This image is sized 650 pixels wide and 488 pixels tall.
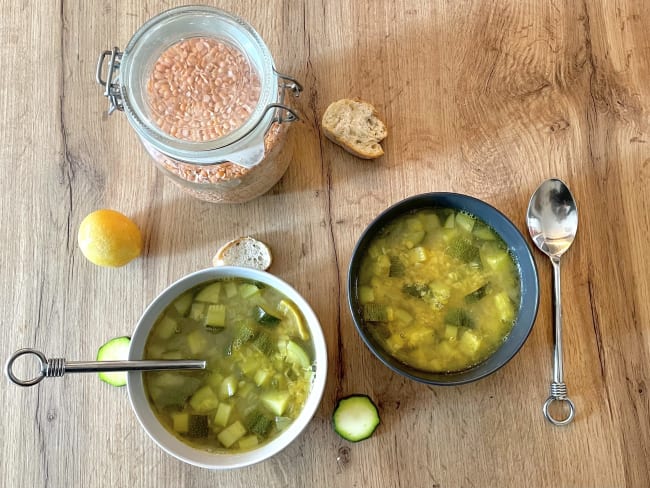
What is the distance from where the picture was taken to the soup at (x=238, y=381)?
1612mm

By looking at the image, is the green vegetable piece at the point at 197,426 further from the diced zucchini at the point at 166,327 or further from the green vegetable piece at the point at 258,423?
the diced zucchini at the point at 166,327

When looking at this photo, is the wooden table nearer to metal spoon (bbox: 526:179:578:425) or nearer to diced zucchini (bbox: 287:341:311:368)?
metal spoon (bbox: 526:179:578:425)

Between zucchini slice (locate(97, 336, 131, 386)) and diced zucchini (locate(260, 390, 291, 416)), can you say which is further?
zucchini slice (locate(97, 336, 131, 386))

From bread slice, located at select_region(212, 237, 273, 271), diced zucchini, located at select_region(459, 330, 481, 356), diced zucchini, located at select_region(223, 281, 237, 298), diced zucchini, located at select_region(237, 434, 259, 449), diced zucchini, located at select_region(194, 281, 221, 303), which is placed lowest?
diced zucchini, located at select_region(237, 434, 259, 449)

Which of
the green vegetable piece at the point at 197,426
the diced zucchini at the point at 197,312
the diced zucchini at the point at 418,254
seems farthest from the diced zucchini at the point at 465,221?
the green vegetable piece at the point at 197,426

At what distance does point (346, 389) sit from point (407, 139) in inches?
29.4

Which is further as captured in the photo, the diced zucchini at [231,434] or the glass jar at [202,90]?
the diced zucchini at [231,434]

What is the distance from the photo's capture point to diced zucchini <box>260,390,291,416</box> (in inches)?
63.2

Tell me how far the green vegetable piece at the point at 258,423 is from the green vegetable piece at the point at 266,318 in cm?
23

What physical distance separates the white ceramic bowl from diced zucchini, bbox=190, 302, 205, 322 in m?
0.06

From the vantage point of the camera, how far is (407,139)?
1.82 meters

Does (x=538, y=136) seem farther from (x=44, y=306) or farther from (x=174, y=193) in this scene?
(x=44, y=306)

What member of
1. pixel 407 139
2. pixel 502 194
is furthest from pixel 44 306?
pixel 502 194

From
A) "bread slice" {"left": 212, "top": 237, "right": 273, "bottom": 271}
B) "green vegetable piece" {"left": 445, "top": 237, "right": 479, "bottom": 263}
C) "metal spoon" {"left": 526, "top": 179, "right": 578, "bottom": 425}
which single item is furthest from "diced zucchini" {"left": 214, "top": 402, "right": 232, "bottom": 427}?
"metal spoon" {"left": 526, "top": 179, "right": 578, "bottom": 425}
